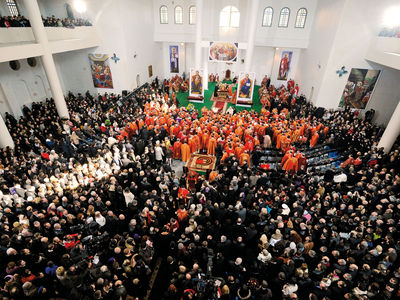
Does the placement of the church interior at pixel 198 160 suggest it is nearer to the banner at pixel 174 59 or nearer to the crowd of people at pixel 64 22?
the crowd of people at pixel 64 22

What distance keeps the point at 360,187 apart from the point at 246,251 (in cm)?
471

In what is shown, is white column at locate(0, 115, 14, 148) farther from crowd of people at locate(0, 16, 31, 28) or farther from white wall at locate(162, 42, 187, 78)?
white wall at locate(162, 42, 187, 78)

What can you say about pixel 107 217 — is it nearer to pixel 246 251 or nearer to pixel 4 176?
pixel 246 251

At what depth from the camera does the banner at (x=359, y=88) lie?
14906mm

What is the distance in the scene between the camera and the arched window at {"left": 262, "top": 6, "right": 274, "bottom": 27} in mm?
19750

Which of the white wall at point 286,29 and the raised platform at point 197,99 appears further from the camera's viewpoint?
the raised platform at point 197,99

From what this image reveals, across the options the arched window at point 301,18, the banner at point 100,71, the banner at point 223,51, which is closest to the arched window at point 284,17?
the arched window at point 301,18

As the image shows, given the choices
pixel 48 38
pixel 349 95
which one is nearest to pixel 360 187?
pixel 349 95

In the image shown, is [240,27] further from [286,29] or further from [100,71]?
[100,71]

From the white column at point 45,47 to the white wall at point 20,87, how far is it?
2.84m

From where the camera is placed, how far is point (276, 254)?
5.65m

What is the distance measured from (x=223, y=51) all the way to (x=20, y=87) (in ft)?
48.7

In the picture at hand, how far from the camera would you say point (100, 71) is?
18.0m

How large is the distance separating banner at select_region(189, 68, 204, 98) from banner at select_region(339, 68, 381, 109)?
10409 millimetres
